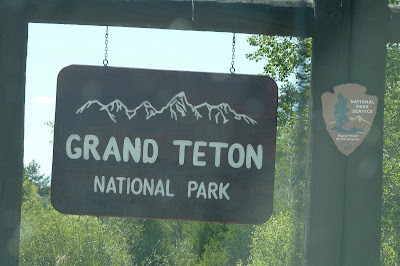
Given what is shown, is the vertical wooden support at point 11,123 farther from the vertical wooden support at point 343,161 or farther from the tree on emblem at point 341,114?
the tree on emblem at point 341,114

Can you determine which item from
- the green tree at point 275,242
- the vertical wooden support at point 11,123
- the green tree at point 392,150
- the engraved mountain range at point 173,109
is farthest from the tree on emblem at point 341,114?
the green tree at point 275,242

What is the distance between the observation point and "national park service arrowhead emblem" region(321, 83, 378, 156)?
344 centimetres

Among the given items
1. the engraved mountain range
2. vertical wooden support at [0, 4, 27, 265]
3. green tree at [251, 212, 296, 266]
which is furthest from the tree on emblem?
green tree at [251, 212, 296, 266]

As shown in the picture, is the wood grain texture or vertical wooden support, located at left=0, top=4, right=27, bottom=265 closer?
the wood grain texture

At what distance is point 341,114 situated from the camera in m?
3.46

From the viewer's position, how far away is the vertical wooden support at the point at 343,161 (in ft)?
11.2

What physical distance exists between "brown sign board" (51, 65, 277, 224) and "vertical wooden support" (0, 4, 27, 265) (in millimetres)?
267

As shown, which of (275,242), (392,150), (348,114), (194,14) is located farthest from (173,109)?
(275,242)

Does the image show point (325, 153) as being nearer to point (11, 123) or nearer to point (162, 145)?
point (162, 145)

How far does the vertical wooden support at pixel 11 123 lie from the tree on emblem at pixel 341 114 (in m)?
1.93

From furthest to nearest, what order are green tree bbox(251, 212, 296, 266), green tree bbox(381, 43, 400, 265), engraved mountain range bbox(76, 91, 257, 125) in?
green tree bbox(251, 212, 296, 266), green tree bbox(381, 43, 400, 265), engraved mountain range bbox(76, 91, 257, 125)

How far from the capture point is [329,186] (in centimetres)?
343

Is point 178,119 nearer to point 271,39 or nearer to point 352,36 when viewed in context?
point 352,36

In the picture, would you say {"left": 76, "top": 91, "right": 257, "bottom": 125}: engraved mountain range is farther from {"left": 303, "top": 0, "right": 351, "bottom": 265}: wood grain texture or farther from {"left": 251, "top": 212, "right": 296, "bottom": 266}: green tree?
{"left": 251, "top": 212, "right": 296, "bottom": 266}: green tree
